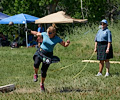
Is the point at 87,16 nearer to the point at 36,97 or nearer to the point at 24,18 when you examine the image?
the point at 24,18

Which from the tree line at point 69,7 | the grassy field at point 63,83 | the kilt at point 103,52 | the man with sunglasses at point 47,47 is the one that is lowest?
the grassy field at point 63,83

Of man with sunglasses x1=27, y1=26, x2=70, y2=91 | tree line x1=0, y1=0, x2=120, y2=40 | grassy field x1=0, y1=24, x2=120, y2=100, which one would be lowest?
grassy field x1=0, y1=24, x2=120, y2=100

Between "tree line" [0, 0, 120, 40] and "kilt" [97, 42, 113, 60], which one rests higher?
"tree line" [0, 0, 120, 40]

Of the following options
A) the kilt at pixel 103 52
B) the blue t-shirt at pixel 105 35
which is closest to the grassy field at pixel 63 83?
the kilt at pixel 103 52

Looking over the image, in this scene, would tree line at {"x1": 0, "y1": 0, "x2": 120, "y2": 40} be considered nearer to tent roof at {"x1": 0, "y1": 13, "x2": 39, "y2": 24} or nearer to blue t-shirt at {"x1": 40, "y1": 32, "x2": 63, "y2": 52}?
tent roof at {"x1": 0, "y1": 13, "x2": 39, "y2": 24}

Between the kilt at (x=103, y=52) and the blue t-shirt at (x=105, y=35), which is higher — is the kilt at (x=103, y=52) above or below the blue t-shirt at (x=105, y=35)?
below

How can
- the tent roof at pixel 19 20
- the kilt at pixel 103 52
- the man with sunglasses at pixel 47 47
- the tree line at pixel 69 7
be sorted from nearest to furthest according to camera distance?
the man with sunglasses at pixel 47 47
the kilt at pixel 103 52
the tent roof at pixel 19 20
the tree line at pixel 69 7

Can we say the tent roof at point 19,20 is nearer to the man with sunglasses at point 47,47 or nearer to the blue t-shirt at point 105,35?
the blue t-shirt at point 105,35

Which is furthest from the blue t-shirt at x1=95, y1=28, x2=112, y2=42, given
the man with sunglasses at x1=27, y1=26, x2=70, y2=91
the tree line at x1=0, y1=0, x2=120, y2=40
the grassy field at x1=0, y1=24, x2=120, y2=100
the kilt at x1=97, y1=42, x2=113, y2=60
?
the tree line at x1=0, y1=0, x2=120, y2=40

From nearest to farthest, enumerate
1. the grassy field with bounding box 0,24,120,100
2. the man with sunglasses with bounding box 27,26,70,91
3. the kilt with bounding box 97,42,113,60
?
1. the grassy field with bounding box 0,24,120,100
2. the man with sunglasses with bounding box 27,26,70,91
3. the kilt with bounding box 97,42,113,60

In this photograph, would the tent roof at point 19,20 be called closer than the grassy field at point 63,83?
No

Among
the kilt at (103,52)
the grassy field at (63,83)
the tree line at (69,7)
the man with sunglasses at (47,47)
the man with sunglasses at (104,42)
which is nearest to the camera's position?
the grassy field at (63,83)

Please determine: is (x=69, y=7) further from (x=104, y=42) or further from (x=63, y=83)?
(x=63, y=83)

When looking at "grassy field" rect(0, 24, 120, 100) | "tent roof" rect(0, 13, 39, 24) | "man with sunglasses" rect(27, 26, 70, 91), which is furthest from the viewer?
"tent roof" rect(0, 13, 39, 24)
